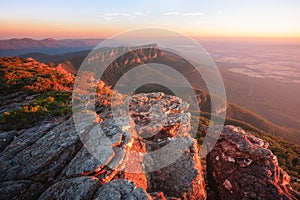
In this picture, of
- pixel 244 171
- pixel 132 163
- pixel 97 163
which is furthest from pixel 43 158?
pixel 244 171

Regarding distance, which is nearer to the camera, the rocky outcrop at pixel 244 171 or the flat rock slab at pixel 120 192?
the flat rock slab at pixel 120 192

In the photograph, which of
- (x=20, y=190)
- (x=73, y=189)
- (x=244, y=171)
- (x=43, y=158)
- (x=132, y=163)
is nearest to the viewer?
(x=73, y=189)

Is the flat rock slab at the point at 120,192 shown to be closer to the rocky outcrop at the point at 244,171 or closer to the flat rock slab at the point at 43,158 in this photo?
the flat rock slab at the point at 43,158

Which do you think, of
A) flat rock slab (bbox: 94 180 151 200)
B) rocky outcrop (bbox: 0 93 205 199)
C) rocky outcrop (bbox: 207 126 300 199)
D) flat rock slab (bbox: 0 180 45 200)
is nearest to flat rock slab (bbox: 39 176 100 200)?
rocky outcrop (bbox: 0 93 205 199)

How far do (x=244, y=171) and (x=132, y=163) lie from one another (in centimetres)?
606

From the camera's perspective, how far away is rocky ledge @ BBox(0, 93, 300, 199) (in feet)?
24.1

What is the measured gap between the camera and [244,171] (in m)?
10.5

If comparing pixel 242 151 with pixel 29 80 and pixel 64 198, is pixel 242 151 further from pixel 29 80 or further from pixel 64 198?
→ pixel 29 80

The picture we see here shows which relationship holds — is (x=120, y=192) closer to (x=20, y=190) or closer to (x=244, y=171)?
(x=20, y=190)

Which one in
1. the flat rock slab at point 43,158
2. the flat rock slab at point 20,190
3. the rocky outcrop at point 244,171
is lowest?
the rocky outcrop at point 244,171

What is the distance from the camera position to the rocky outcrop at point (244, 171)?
9641 millimetres

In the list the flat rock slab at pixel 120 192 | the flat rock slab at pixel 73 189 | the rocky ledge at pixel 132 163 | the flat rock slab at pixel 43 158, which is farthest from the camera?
the flat rock slab at pixel 43 158

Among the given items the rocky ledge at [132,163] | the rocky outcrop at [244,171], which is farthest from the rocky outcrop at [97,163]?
the rocky outcrop at [244,171]

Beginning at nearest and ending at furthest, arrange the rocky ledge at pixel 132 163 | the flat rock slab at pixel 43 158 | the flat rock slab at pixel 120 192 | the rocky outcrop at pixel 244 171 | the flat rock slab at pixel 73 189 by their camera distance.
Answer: the flat rock slab at pixel 120 192, the flat rock slab at pixel 73 189, the rocky ledge at pixel 132 163, the flat rock slab at pixel 43 158, the rocky outcrop at pixel 244 171
